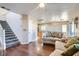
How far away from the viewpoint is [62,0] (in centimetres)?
98

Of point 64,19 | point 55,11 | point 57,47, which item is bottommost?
point 57,47

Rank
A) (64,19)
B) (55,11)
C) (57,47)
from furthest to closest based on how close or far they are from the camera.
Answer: (55,11), (57,47), (64,19)

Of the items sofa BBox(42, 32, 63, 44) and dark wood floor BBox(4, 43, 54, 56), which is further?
sofa BBox(42, 32, 63, 44)

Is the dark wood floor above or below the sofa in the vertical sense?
below

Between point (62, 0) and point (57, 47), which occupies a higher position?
point (62, 0)

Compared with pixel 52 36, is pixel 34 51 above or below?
below

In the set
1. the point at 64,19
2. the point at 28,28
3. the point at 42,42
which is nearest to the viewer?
the point at 64,19

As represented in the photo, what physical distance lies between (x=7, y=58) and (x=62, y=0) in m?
0.77

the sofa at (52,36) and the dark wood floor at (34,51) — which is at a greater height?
the sofa at (52,36)

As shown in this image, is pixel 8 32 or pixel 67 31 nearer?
pixel 67 31

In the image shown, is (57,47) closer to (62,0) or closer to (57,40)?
(57,40)

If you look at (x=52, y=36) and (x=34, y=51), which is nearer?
(x=52, y=36)

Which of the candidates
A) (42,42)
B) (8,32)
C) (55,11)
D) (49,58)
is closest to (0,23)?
(8,32)

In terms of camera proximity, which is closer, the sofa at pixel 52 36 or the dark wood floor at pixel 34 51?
the dark wood floor at pixel 34 51
